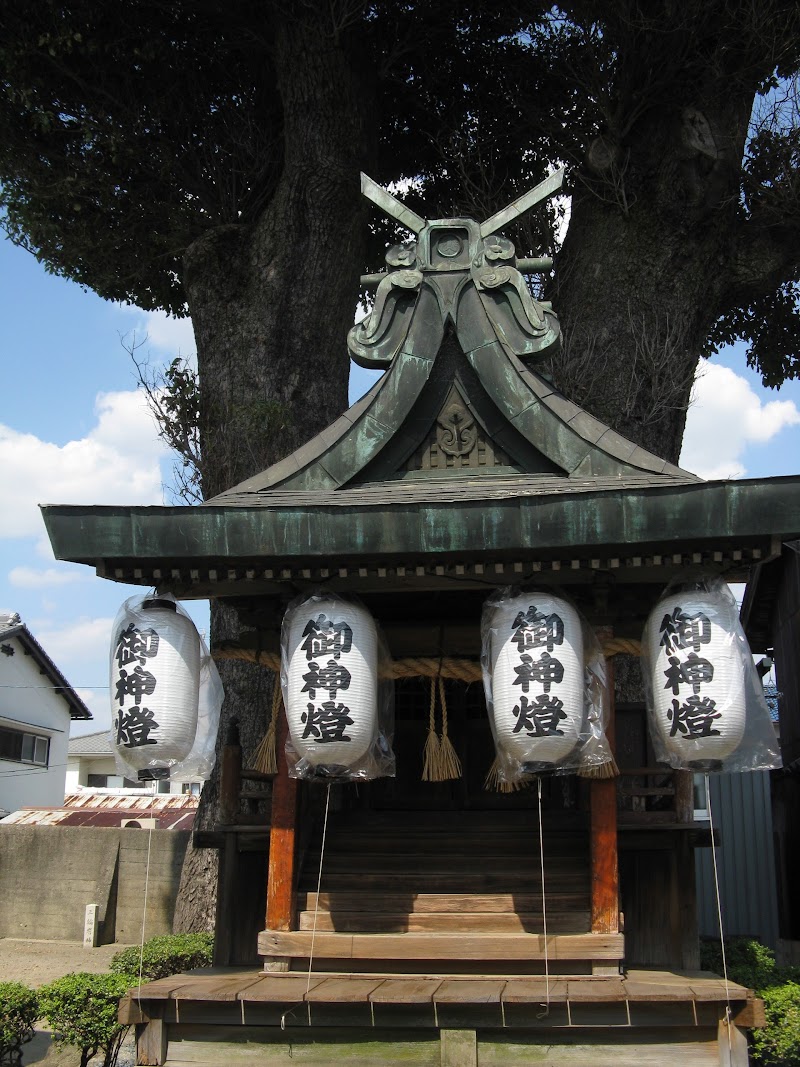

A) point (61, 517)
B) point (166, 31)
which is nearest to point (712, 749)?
point (61, 517)

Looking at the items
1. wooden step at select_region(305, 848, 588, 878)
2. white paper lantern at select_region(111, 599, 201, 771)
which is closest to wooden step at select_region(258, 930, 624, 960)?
wooden step at select_region(305, 848, 588, 878)

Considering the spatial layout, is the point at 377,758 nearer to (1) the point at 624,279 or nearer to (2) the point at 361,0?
(1) the point at 624,279

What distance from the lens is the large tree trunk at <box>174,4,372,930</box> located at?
43.0 ft

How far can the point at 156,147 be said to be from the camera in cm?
1429

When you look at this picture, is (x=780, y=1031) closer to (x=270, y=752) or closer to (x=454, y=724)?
(x=454, y=724)

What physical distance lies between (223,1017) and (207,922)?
5996 mm

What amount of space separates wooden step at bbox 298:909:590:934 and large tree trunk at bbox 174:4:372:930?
20.3 feet

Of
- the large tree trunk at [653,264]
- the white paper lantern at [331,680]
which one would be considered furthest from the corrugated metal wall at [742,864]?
the white paper lantern at [331,680]

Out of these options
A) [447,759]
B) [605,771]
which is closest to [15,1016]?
[447,759]

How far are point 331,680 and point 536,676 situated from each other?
1.27 m

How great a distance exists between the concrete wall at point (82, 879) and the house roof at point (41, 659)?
12.6 m

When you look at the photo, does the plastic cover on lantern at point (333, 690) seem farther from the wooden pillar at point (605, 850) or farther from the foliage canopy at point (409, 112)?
the foliage canopy at point (409, 112)

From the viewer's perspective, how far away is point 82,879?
55.0ft

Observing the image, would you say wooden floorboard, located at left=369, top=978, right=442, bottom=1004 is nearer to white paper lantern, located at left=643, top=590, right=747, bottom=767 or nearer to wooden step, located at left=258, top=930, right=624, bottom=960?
wooden step, located at left=258, top=930, right=624, bottom=960
